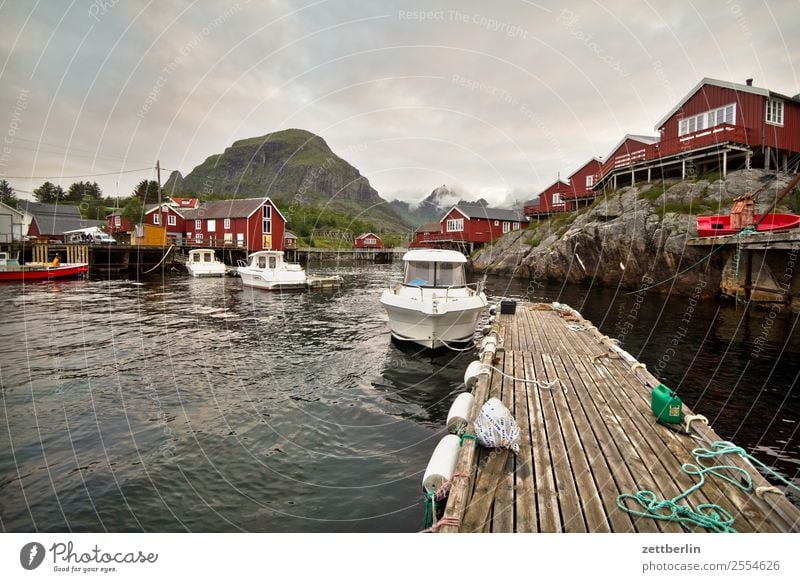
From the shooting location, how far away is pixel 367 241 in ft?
355

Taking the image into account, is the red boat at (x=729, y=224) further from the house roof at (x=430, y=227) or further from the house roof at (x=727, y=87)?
the house roof at (x=430, y=227)

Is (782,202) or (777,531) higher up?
(782,202)

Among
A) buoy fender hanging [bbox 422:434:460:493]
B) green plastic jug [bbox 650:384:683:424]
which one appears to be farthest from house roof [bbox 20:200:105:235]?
green plastic jug [bbox 650:384:683:424]

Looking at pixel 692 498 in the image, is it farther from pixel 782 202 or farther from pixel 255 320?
pixel 782 202

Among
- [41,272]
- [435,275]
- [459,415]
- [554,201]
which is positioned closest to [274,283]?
[435,275]

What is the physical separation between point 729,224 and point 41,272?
5490 cm

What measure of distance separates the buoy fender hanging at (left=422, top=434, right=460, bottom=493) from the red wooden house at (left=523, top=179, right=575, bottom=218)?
189 ft

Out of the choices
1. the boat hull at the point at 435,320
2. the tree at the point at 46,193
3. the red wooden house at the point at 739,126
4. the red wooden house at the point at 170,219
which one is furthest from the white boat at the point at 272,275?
the tree at the point at 46,193

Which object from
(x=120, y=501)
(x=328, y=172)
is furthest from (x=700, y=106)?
(x=328, y=172)

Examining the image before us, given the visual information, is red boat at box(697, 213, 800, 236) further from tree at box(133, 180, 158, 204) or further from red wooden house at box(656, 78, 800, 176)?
tree at box(133, 180, 158, 204)

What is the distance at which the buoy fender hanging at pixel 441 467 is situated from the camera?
515 cm

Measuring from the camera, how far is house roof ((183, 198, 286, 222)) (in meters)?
64.1

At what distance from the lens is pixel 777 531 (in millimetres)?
3877

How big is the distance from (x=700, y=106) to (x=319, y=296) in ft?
125
